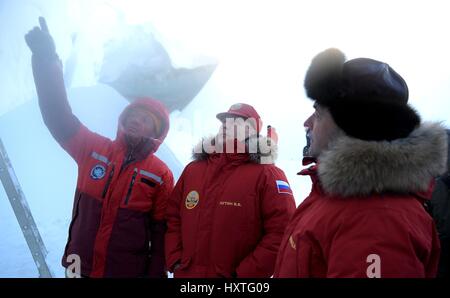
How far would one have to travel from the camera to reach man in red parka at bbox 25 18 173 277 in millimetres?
1487

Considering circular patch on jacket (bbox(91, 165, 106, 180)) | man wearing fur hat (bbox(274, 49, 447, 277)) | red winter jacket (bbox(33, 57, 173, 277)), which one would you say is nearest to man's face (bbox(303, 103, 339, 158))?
man wearing fur hat (bbox(274, 49, 447, 277))

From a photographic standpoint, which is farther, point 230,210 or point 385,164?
point 230,210

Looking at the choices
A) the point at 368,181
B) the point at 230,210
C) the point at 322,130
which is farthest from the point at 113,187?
the point at 368,181

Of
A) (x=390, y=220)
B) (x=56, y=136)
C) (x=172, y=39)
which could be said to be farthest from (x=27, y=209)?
(x=390, y=220)

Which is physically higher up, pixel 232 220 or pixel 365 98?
pixel 365 98

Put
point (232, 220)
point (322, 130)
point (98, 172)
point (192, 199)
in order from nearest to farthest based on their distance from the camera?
point (322, 130), point (232, 220), point (192, 199), point (98, 172)

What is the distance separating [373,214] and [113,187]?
1.21m

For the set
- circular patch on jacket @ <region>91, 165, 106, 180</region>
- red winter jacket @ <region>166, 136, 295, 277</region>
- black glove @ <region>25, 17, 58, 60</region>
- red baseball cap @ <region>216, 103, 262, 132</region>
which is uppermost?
black glove @ <region>25, 17, 58, 60</region>

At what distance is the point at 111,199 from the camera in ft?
4.93

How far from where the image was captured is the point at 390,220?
1.95 ft

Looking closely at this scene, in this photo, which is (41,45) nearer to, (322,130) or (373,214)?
(322,130)

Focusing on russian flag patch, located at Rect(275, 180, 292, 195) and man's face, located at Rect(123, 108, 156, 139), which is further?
man's face, located at Rect(123, 108, 156, 139)

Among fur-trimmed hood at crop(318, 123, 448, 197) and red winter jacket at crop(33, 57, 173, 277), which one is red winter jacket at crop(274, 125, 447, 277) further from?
red winter jacket at crop(33, 57, 173, 277)

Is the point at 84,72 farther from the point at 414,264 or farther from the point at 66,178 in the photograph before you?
the point at 414,264
